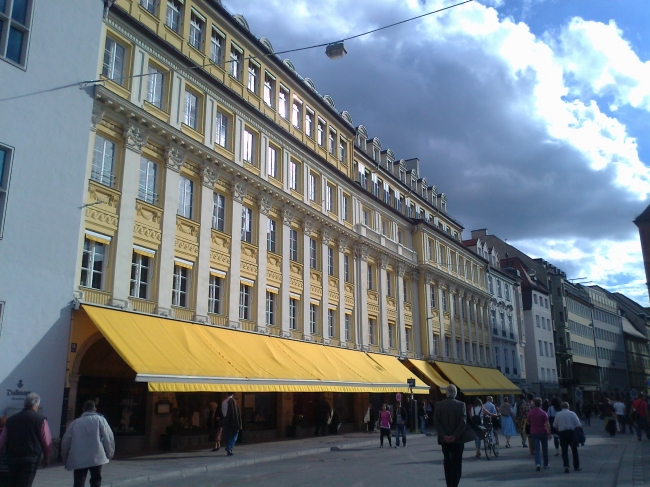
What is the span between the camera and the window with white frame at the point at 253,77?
1055 inches

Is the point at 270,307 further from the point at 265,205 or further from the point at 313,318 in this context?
the point at 265,205

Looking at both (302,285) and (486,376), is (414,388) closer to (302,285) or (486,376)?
(302,285)

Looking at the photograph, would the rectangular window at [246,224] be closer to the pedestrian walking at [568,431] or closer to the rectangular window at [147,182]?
the rectangular window at [147,182]

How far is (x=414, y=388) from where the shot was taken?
102 feet

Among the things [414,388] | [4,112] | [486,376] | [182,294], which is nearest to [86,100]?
[4,112]

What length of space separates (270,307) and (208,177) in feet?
21.3

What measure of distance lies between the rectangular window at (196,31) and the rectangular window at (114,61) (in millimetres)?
3960

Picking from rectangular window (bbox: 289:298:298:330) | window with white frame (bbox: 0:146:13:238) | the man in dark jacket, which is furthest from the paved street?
rectangular window (bbox: 289:298:298:330)

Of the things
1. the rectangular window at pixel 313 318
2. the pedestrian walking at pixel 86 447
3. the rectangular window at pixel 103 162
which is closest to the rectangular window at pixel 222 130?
the rectangular window at pixel 103 162

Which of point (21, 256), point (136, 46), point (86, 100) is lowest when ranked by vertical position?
point (21, 256)

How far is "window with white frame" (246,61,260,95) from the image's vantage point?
87.9ft

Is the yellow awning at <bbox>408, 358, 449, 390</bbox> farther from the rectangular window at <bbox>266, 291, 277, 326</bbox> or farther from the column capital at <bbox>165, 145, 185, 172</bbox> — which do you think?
the column capital at <bbox>165, 145, 185, 172</bbox>

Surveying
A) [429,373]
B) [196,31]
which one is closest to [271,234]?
[196,31]

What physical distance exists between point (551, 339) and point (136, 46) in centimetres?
6163
